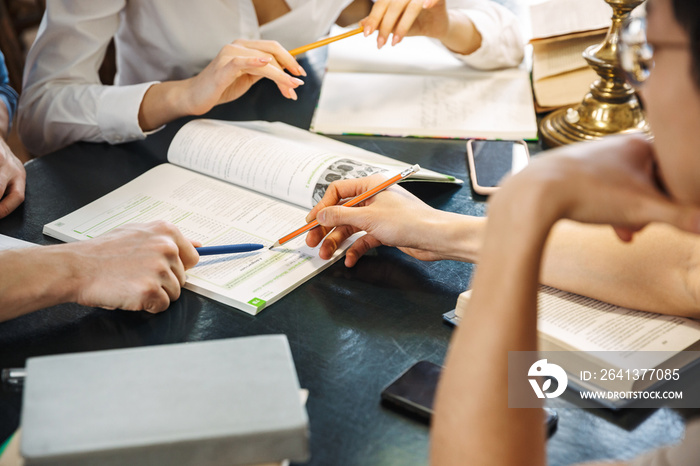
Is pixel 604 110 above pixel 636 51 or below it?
below

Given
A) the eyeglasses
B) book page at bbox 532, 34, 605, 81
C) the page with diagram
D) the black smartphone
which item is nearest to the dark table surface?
the black smartphone

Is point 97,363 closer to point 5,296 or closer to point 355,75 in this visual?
point 5,296

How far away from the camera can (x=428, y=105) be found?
4.83 feet

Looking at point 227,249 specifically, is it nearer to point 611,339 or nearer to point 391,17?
point 611,339

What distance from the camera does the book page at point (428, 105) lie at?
138 centimetres

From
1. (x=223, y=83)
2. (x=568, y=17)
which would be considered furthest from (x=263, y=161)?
(x=568, y=17)

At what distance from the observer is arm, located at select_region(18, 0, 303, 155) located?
1.32 m

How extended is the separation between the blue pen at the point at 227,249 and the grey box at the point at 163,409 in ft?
1.00

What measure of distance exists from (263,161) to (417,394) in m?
0.56

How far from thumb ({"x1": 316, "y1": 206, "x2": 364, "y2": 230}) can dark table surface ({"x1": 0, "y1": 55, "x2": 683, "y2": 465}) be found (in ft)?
0.20

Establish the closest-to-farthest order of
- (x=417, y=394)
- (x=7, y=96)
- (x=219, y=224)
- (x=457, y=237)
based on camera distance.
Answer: (x=417, y=394)
(x=457, y=237)
(x=219, y=224)
(x=7, y=96)

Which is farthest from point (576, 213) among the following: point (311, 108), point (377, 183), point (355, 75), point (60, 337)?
point (355, 75)

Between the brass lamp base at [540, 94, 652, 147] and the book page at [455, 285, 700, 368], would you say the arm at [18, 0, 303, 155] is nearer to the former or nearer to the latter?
the brass lamp base at [540, 94, 652, 147]

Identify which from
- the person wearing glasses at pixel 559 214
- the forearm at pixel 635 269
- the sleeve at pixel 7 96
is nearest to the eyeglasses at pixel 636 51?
the person wearing glasses at pixel 559 214
